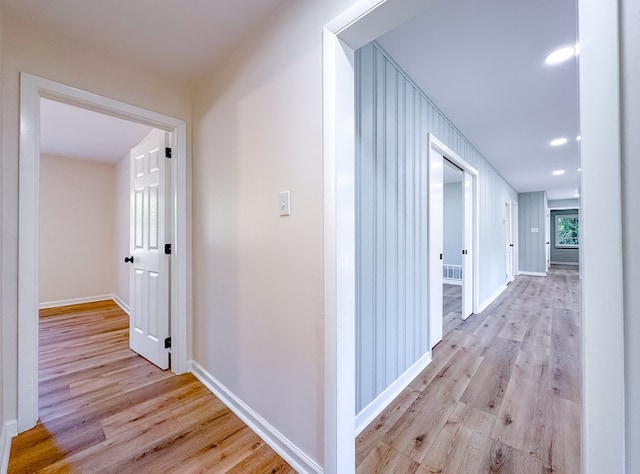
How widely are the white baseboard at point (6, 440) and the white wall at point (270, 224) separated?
1012mm

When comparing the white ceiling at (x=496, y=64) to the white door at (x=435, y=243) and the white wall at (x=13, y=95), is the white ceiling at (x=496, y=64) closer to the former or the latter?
the white door at (x=435, y=243)

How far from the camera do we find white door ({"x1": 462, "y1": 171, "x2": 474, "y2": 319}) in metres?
3.52

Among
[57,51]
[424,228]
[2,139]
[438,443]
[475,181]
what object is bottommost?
[438,443]

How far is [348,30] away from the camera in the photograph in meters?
1.10

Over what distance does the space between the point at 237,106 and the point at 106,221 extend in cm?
457

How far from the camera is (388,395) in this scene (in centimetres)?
181

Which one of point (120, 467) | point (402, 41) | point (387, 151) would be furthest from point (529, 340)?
point (120, 467)

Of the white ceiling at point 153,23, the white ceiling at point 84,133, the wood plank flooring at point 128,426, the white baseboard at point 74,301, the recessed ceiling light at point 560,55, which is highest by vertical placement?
the white ceiling at point 84,133

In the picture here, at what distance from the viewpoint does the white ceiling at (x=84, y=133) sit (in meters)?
2.77

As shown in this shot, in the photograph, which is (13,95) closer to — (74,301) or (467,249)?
(74,301)

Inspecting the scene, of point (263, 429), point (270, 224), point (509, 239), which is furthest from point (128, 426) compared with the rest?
point (509, 239)

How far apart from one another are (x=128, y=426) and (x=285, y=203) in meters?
1.65

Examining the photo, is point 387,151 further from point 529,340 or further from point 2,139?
point 529,340

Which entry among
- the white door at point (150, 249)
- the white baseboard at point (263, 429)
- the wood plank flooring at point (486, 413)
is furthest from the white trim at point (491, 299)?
the white door at point (150, 249)
